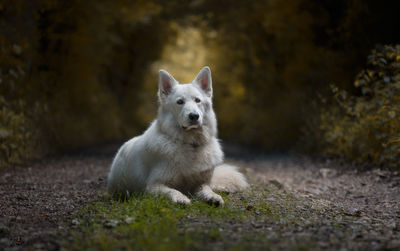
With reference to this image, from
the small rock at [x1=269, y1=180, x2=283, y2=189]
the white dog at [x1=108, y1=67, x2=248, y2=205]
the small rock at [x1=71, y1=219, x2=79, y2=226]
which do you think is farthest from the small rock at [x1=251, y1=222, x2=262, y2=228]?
the small rock at [x1=269, y1=180, x2=283, y2=189]

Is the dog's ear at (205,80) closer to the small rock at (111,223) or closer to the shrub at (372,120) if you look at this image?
the small rock at (111,223)

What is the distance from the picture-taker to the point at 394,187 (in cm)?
624

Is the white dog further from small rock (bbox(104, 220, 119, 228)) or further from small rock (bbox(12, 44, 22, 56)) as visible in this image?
small rock (bbox(12, 44, 22, 56))

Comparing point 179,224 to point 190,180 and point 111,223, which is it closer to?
point 111,223

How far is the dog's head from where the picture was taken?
16.2 ft

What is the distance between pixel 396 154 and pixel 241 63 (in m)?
12.8

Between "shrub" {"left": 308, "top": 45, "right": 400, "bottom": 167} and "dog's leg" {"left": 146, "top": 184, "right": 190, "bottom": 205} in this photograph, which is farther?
"shrub" {"left": 308, "top": 45, "right": 400, "bottom": 167}

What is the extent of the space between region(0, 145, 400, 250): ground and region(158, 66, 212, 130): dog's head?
1.05 meters

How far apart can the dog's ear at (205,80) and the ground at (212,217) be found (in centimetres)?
150

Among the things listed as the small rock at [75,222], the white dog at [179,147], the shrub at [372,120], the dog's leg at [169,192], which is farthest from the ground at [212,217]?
the shrub at [372,120]

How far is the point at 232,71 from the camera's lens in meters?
20.1

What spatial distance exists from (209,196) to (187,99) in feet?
4.18

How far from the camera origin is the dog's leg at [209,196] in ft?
15.0

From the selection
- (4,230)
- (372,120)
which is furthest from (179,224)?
(372,120)
